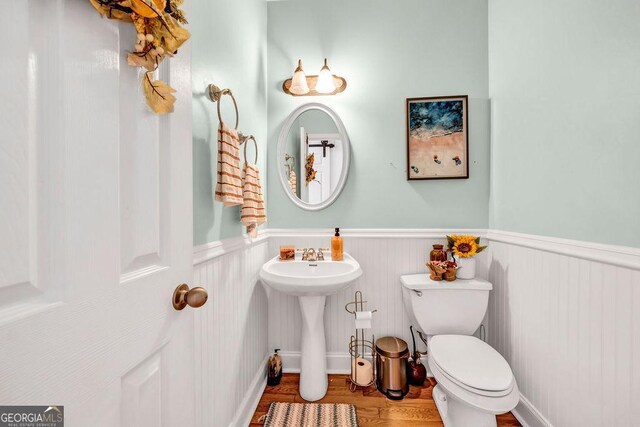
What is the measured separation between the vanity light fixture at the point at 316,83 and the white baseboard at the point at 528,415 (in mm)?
2111

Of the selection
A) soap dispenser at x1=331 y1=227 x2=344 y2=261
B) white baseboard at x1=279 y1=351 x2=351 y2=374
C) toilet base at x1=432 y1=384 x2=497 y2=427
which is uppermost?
soap dispenser at x1=331 y1=227 x2=344 y2=261

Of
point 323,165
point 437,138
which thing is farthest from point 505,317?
point 323,165

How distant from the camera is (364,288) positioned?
1.93 meters

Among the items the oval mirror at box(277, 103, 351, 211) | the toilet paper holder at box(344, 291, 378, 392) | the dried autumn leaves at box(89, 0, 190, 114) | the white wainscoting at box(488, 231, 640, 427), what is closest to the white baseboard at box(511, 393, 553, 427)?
the white wainscoting at box(488, 231, 640, 427)

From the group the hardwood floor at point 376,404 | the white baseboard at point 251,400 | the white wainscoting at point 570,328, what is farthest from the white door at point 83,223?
the white wainscoting at point 570,328

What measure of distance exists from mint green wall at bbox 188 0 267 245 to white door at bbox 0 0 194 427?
0.46 m

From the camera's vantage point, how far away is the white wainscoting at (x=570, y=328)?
985 mm

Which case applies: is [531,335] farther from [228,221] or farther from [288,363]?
[228,221]

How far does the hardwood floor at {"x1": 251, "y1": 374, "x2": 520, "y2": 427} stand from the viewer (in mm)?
1490

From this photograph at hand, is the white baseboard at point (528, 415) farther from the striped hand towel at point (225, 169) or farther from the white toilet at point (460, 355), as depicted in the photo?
the striped hand towel at point (225, 169)

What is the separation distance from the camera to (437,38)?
1.88 m

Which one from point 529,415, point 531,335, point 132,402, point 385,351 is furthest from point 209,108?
point 529,415

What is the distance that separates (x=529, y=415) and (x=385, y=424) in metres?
0.74

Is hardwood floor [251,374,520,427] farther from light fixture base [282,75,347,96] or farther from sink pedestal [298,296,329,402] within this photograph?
light fixture base [282,75,347,96]
